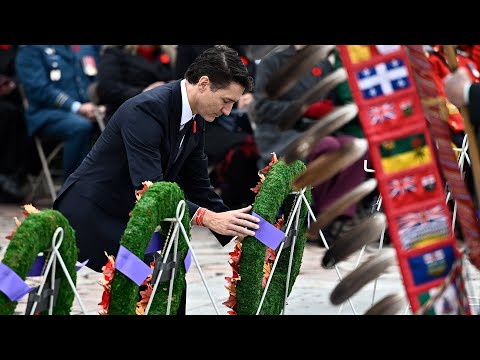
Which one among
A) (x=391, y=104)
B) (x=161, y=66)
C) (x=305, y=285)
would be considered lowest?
(x=305, y=285)

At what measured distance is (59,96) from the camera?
8789 mm

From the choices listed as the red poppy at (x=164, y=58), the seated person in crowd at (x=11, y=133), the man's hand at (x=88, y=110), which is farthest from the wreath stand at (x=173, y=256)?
the seated person in crowd at (x=11, y=133)

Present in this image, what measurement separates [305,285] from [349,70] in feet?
12.9

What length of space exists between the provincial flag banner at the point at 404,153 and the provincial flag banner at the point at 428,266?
0.92 ft

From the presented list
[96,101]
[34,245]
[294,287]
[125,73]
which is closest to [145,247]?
[34,245]

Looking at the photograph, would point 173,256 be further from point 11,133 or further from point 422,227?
point 11,133

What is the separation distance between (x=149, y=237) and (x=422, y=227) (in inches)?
37.7

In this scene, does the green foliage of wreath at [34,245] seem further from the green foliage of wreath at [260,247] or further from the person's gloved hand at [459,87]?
the person's gloved hand at [459,87]

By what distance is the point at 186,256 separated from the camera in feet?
12.5

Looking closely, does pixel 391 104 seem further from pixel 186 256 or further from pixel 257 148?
pixel 257 148

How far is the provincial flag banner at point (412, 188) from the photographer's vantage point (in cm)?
298

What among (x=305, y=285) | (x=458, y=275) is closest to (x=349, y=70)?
(x=458, y=275)

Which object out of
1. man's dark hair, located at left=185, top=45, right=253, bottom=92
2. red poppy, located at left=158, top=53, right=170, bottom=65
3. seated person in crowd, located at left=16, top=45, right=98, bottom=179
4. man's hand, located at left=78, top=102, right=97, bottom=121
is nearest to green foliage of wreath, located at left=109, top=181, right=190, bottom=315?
man's dark hair, located at left=185, top=45, right=253, bottom=92

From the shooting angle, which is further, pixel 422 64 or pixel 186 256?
pixel 186 256
